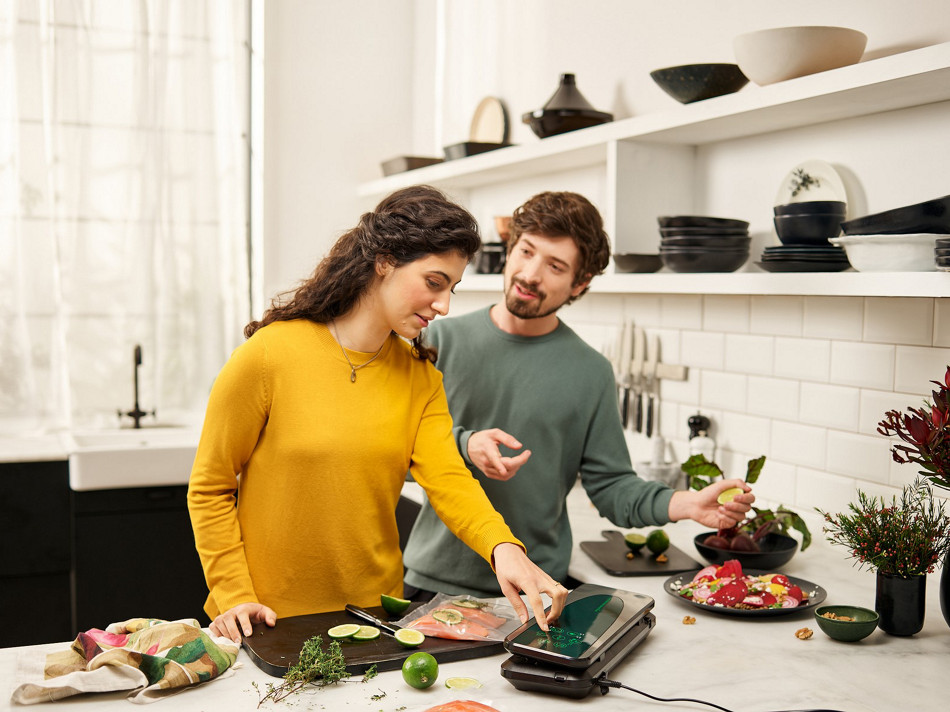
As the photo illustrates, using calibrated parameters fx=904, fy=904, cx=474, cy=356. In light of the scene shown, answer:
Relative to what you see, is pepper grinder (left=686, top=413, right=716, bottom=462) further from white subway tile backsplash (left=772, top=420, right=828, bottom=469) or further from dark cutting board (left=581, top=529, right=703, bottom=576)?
dark cutting board (left=581, top=529, right=703, bottom=576)

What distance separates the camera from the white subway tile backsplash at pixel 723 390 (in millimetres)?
2611

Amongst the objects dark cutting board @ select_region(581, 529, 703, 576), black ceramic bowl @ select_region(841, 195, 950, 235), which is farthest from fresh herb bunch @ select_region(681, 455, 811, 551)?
black ceramic bowl @ select_region(841, 195, 950, 235)

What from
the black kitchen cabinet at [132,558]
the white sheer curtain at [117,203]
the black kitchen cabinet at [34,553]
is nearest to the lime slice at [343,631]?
the black kitchen cabinet at [132,558]

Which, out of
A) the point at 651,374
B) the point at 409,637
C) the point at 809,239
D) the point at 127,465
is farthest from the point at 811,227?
the point at 127,465

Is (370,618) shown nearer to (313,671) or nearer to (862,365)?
(313,671)

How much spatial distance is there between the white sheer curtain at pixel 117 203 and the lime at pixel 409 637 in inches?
106

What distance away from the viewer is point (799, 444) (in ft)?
7.96

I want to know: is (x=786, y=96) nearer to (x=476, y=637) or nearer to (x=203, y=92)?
(x=476, y=637)

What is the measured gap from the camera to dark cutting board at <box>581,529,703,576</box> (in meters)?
2.08

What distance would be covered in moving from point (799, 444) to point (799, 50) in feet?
3.35

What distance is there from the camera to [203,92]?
3977 mm

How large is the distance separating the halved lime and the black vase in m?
0.81

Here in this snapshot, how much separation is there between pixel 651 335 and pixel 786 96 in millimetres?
1078

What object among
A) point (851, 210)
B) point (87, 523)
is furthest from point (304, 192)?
point (851, 210)
